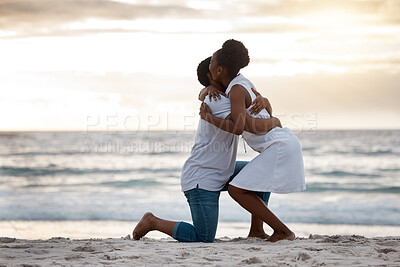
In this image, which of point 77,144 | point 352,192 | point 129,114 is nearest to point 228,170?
point 352,192

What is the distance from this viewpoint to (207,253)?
10.6 ft

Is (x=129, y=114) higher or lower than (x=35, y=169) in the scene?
higher

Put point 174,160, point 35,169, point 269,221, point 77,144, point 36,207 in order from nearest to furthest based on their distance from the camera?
1. point 269,221
2. point 36,207
3. point 35,169
4. point 174,160
5. point 77,144

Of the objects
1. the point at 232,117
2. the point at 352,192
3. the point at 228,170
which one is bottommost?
the point at 352,192

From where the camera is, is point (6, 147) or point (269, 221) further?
point (6, 147)

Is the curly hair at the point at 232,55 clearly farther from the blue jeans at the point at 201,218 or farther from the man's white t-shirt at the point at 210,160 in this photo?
the blue jeans at the point at 201,218

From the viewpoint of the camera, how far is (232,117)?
142 inches

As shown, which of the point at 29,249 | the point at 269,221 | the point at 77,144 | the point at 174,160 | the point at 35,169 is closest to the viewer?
the point at 29,249

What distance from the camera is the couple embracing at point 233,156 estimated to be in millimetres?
3684

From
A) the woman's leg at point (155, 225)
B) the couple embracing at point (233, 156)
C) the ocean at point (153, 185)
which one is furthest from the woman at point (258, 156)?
the ocean at point (153, 185)

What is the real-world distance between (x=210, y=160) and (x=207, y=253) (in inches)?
33.5

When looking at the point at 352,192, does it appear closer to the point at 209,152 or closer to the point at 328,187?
the point at 328,187

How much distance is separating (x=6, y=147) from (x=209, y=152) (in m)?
23.9

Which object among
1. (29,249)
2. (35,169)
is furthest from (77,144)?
(29,249)
